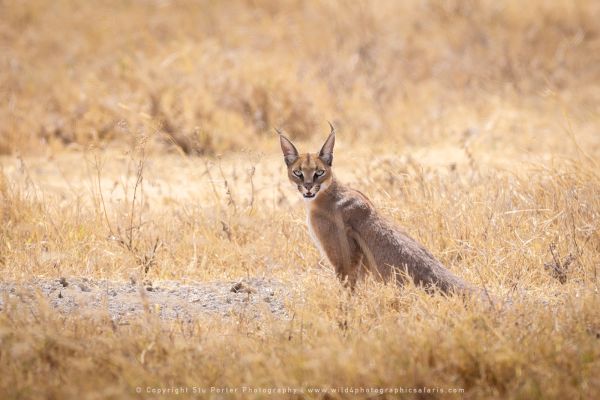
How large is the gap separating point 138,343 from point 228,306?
1.14 metres

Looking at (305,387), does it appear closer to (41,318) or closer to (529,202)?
(41,318)

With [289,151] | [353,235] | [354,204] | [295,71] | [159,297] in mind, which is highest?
[295,71]

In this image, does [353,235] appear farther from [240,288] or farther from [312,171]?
[240,288]

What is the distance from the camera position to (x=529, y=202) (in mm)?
7145

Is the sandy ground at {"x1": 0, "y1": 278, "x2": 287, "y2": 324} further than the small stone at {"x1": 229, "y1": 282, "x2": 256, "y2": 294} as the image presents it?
A: No

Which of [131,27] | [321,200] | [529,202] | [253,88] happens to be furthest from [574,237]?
[131,27]

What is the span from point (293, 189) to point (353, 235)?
3.00 metres

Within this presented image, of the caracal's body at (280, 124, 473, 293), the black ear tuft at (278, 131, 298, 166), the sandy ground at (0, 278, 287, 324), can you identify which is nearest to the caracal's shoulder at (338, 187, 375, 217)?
the caracal's body at (280, 124, 473, 293)

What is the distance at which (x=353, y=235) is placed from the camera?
5812 millimetres

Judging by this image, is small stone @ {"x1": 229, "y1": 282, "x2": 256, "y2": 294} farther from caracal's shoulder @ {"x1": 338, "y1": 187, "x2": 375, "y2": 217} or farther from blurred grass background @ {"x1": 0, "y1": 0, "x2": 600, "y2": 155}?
blurred grass background @ {"x1": 0, "y1": 0, "x2": 600, "y2": 155}

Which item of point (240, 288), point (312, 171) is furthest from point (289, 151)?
point (240, 288)

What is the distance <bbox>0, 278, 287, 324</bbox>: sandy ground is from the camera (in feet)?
18.2

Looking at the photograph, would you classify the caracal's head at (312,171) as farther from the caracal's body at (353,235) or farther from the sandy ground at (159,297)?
the sandy ground at (159,297)

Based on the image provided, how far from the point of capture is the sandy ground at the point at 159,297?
18.2ft
